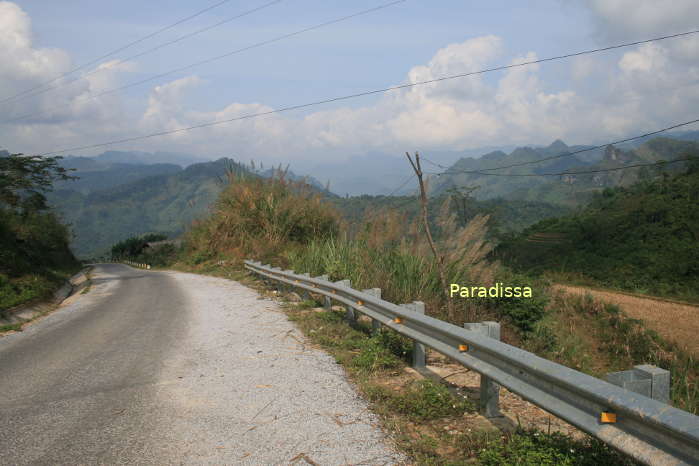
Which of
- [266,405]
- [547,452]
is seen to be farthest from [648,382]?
[266,405]

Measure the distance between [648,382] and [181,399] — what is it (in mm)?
3883

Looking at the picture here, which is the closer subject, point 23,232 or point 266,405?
point 266,405

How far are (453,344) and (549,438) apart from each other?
136cm

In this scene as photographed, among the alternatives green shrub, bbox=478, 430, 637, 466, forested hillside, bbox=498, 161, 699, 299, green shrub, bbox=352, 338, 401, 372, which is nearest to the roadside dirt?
forested hillside, bbox=498, 161, 699, 299

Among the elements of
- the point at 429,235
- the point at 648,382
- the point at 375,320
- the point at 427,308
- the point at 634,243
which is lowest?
the point at 634,243

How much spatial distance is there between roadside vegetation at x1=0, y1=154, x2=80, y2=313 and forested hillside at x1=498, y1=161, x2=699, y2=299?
25364 millimetres

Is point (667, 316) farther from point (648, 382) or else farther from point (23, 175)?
point (23, 175)

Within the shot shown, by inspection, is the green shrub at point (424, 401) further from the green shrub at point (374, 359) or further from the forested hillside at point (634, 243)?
the forested hillside at point (634, 243)

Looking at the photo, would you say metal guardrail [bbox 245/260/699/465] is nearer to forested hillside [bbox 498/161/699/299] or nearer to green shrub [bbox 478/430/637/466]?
green shrub [bbox 478/430/637/466]

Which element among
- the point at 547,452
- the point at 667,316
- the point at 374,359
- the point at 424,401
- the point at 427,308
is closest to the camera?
the point at 547,452

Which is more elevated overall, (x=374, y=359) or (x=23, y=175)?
(x=23, y=175)

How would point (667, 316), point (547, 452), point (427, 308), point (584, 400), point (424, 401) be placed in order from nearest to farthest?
point (584, 400) → point (547, 452) → point (424, 401) → point (427, 308) → point (667, 316)

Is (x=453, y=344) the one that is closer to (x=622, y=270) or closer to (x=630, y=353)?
(x=630, y=353)

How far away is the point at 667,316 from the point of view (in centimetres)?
2258
